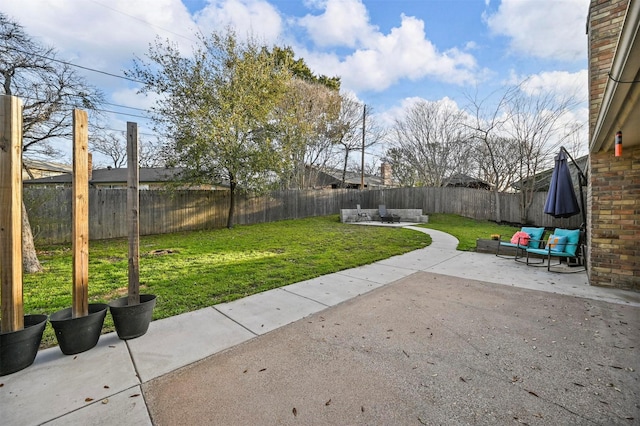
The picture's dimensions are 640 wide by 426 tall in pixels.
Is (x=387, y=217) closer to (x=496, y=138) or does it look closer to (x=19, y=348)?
(x=496, y=138)

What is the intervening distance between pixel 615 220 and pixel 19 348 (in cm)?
698

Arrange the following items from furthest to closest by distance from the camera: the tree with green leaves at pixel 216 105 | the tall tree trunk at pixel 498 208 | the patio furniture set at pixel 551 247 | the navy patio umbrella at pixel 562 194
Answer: the tall tree trunk at pixel 498 208 < the tree with green leaves at pixel 216 105 < the navy patio umbrella at pixel 562 194 < the patio furniture set at pixel 551 247

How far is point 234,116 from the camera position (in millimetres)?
9742

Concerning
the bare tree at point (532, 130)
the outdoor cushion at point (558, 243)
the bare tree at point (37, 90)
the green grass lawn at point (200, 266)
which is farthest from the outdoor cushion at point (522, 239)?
the bare tree at point (37, 90)

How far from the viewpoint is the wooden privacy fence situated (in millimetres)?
7855

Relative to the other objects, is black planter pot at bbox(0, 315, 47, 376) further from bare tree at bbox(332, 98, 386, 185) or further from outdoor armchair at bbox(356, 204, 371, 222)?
bare tree at bbox(332, 98, 386, 185)

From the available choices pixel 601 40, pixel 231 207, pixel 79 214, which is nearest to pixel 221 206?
pixel 231 207

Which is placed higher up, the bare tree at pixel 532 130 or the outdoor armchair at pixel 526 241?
the bare tree at pixel 532 130

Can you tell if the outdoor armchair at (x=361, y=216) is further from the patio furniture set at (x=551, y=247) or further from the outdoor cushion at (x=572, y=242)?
the outdoor cushion at (x=572, y=242)

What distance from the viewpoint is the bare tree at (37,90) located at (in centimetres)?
516

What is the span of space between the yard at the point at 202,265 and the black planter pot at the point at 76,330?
37cm

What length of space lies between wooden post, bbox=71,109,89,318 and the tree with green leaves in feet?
23.5

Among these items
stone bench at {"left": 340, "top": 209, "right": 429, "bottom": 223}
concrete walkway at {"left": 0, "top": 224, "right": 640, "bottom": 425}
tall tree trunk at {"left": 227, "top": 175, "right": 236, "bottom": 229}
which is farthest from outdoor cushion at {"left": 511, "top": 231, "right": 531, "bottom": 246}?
tall tree trunk at {"left": 227, "top": 175, "right": 236, "bottom": 229}

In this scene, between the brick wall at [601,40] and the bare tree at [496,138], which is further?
the bare tree at [496,138]
